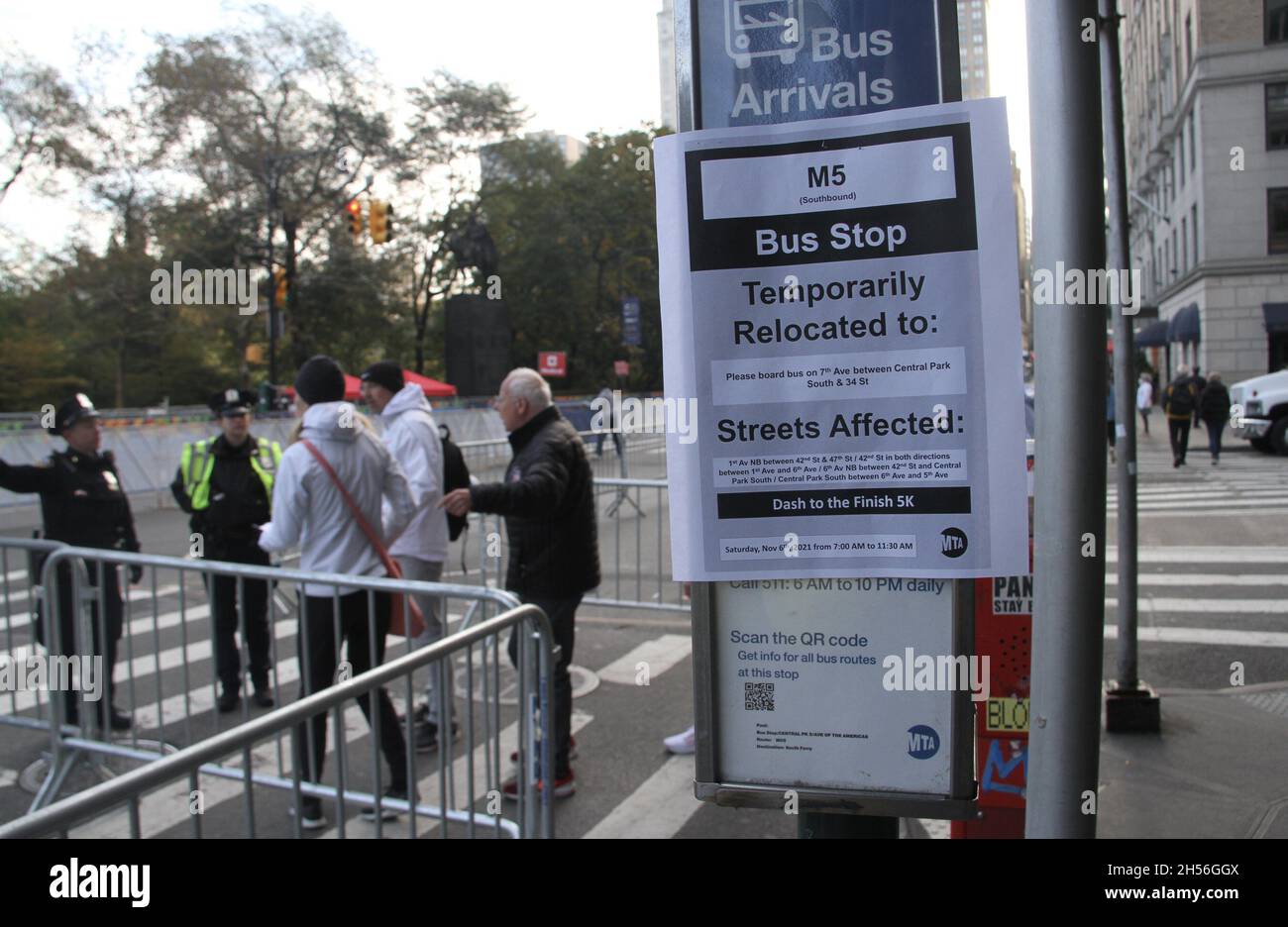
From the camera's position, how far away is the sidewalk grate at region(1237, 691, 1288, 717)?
19.6ft

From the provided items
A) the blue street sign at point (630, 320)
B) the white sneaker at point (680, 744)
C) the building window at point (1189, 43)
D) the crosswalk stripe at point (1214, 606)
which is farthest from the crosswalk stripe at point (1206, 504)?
the blue street sign at point (630, 320)

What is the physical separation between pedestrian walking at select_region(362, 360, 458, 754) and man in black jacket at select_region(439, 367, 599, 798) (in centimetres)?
80

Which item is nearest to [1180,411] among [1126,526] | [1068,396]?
[1126,526]

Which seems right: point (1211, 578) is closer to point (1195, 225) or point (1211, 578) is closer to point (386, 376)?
point (386, 376)

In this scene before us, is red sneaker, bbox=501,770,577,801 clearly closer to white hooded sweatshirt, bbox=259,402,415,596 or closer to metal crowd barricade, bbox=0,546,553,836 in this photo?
metal crowd barricade, bbox=0,546,553,836

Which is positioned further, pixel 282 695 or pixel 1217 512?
pixel 1217 512

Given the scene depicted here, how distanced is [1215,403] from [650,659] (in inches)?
680

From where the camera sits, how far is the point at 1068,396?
1547 millimetres

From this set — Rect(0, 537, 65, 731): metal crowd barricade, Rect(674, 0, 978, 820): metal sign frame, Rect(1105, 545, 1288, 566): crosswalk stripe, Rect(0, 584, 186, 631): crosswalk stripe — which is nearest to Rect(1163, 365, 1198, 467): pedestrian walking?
Rect(1105, 545, 1288, 566): crosswalk stripe

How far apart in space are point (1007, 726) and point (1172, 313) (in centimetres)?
3407

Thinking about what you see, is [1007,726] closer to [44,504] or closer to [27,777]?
[27,777]
